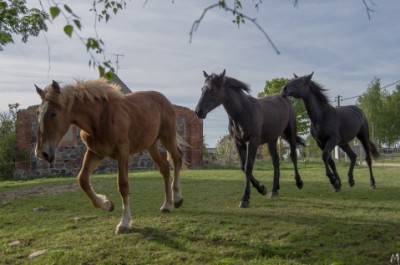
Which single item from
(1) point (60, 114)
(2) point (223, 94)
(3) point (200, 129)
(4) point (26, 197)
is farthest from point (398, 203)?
(3) point (200, 129)

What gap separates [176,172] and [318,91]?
13.3 ft

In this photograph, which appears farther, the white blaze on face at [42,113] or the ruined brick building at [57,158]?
the ruined brick building at [57,158]

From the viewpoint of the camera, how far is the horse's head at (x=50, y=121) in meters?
4.54

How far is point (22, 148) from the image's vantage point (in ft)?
68.4

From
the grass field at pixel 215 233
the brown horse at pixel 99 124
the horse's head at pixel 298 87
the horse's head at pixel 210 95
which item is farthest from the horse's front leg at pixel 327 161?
the brown horse at pixel 99 124

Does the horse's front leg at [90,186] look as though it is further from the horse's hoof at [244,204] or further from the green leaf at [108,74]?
the green leaf at [108,74]

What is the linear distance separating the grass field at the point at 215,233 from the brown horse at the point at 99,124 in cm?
49

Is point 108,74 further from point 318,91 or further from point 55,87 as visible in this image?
point 318,91

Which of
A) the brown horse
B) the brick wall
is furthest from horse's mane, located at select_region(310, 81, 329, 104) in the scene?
the brick wall

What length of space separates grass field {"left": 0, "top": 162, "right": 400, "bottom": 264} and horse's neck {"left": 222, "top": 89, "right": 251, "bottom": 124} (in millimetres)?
1444

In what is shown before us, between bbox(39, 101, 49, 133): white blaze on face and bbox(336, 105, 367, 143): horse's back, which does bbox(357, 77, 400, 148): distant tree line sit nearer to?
bbox(336, 105, 367, 143): horse's back

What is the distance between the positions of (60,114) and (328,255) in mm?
3245

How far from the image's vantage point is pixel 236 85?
7.05 m

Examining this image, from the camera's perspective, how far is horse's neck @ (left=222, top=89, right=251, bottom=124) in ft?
22.6
